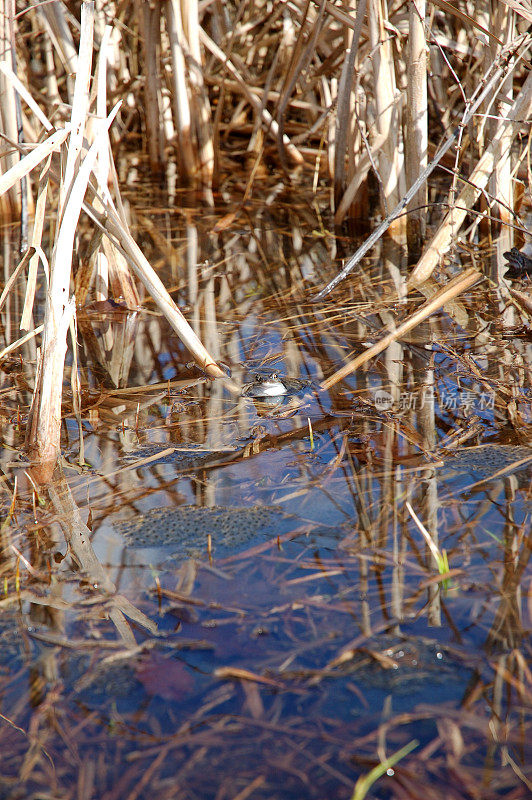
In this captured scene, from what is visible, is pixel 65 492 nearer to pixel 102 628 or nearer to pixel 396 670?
pixel 102 628

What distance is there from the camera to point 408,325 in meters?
2.21

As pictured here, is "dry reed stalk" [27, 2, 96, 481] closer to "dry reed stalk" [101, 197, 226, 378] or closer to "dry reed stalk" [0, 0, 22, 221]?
"dry reed stalk" [101, 197, 226, 378]

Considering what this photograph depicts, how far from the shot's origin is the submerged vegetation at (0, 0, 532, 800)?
98 cm

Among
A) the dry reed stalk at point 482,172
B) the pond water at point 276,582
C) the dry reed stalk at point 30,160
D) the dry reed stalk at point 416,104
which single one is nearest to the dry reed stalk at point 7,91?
the pond water at point 276,582

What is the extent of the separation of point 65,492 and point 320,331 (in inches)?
46.5

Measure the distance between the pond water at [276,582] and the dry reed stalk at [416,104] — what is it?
109 centimetres

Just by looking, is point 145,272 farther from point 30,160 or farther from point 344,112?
point 344,112

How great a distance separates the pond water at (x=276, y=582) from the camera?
96 cm

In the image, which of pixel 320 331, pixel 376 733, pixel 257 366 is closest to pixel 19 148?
pixel 257 366

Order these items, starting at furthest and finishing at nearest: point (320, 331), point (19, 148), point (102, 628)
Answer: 1. point (320, 331)
2. point (19, 148)
3. point (102, 628)

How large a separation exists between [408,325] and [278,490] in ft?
3.05

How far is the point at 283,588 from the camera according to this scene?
124 cm

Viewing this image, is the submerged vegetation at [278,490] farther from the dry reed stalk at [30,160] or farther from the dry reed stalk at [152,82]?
the dry reed stalk at [152,82]

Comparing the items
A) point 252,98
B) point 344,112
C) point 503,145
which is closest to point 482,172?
point 503,145
